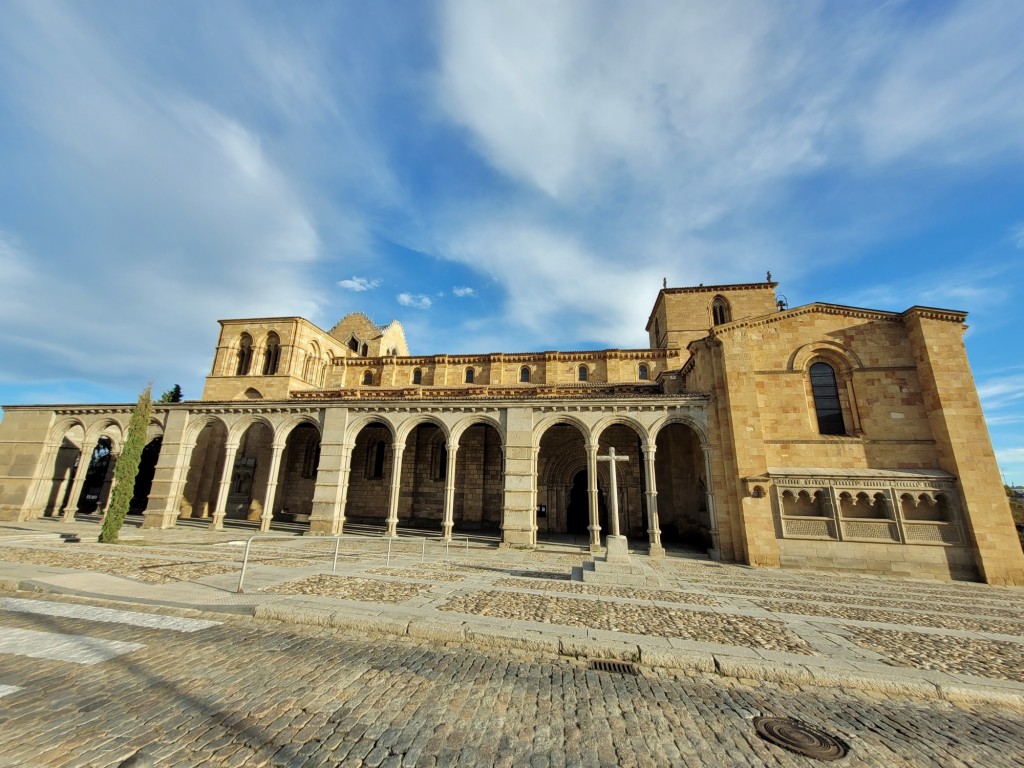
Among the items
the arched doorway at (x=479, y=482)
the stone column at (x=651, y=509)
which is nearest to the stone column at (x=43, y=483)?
the arched doorway at (x=479, y=482)

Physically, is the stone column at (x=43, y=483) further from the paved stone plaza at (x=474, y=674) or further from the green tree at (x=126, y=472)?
the paved stone plaza at (x=474, y=674)

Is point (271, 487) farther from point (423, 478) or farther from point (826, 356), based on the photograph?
point (826, 356)

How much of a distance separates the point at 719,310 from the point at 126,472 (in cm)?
3286

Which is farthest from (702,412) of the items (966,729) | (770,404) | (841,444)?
(966,729)

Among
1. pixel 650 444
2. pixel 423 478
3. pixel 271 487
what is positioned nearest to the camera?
pixel 650 444

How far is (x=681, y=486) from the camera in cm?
1947

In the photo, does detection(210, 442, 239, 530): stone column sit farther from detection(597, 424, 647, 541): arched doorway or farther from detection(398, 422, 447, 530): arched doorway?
detection(597, 424, 647, 541): arched doorway

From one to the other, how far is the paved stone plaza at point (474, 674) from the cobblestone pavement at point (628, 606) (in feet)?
0.17

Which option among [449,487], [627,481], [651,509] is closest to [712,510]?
[651,509]

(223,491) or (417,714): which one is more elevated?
(223,491)

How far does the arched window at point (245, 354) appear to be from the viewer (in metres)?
27.5

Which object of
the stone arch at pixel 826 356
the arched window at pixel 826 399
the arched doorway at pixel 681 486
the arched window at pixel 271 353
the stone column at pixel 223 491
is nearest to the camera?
the arched window at pixel 826 399

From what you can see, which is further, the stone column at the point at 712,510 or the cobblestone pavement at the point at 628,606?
the stone column at the point at 712,510

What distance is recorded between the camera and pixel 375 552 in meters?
14.1
